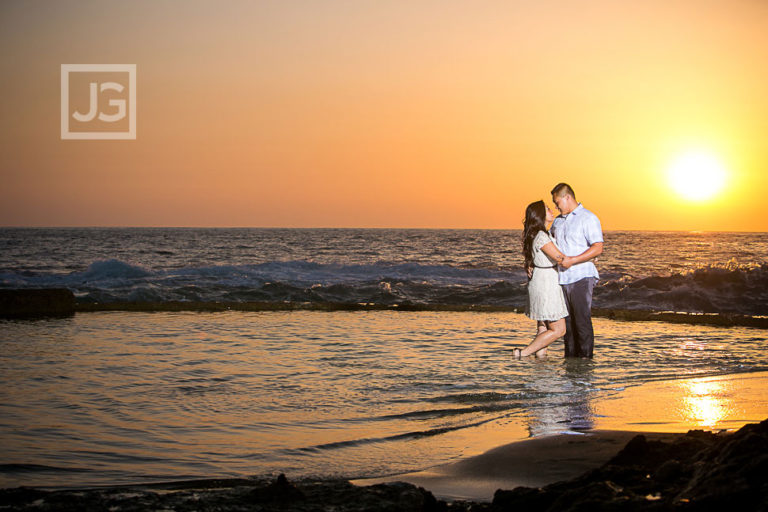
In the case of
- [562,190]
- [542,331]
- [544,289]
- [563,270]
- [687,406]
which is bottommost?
[687,406]

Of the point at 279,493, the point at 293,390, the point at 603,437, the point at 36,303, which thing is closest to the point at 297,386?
the point at 293,390

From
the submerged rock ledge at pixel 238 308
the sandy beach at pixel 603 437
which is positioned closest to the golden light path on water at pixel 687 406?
the sandy beach at pixel 603 437

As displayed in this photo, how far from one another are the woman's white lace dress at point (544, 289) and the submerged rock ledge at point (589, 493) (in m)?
5.30

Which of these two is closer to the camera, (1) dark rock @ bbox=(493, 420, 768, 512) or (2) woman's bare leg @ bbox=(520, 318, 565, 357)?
(1) dark rock @ bbox=(493, 420, 768, 512)

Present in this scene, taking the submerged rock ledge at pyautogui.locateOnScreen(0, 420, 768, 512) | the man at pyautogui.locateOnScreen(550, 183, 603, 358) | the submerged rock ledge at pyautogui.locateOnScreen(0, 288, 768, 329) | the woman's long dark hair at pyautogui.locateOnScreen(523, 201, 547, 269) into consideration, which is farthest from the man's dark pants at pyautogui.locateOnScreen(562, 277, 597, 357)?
the submerged rock ledge at pyautogui.locateOnScreen(0, 420, 768, 512)

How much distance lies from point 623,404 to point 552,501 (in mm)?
3389

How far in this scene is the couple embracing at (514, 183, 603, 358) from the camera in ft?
29.1

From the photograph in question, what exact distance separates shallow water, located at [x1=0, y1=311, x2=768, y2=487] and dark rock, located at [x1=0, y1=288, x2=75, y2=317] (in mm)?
1725

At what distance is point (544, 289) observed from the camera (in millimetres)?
9180

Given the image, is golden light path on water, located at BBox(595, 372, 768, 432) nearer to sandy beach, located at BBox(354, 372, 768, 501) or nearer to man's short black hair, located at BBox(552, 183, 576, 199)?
sandy beach, located at BBox(354, 372, 768, 501)

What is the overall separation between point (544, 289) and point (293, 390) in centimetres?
381

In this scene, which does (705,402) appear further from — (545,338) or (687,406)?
(545,338)

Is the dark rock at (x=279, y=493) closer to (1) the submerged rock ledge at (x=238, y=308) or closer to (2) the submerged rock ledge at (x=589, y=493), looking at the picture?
(2) the submerged rock ledge at (x=589, y=493)

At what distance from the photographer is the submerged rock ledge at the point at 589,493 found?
272 centimetres
